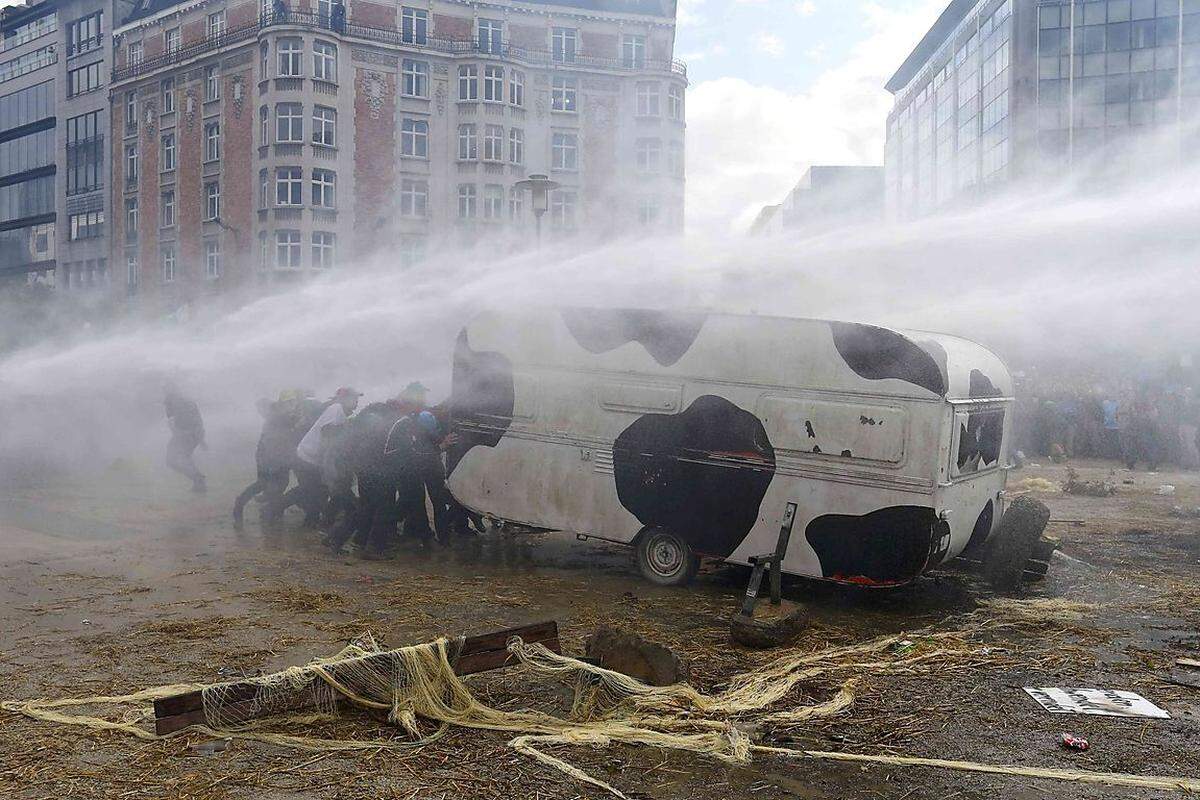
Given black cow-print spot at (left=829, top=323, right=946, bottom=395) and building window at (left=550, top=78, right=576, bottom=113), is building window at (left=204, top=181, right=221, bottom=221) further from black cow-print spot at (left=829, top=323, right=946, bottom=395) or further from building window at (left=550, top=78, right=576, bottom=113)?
black cow-print spot at (left=829, top=323, right=946, bottom=395)

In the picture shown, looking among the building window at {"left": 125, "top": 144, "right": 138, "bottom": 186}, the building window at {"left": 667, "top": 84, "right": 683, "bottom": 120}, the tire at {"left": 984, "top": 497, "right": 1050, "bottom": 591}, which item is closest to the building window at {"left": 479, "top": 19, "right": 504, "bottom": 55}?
the building window at {"left": 667, "top": 84, "right": 683, "bottom": 120}

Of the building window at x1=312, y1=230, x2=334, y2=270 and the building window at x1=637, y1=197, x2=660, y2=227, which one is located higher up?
the building window at x1=637, y1=197, x2=660, y2=227

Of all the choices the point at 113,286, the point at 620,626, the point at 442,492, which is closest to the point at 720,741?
the point at 620,626

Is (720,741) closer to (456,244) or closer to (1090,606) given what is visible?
(1090,606)

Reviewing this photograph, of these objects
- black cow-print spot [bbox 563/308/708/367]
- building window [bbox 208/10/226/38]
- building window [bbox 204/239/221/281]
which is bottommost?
black cow-print spot [bbox 563/308/708/367]

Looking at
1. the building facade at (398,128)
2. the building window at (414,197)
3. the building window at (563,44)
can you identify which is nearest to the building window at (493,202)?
the building facade at (398,128)

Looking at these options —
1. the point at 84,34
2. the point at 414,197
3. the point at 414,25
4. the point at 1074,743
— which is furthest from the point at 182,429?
the point at 84,34

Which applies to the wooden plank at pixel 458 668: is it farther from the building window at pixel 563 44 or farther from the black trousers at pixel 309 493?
the building window at pixel 563 44

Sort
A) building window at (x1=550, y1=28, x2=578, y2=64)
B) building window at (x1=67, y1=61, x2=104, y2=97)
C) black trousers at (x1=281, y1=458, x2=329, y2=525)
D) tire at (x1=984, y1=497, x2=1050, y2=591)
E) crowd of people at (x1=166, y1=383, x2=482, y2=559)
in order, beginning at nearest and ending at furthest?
tire at (x1=984, y1=497, x2=1050, y2=591) → crowd of people at (x1=166, y1=383, x2=482, y2=559) → black trousers at (x1=281, y1=458, x2=329, y2=525) → building window at (x1=550, y1=28, x2=578, y2=64) → building window at (x1=67, y1=61, x2=104, y2=97)

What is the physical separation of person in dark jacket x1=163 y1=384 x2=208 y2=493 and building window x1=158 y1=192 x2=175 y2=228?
35.4 meters

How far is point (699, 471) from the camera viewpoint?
995 cm

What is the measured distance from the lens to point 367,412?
12.1 meters

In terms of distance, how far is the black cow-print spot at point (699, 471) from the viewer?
31.8 feet

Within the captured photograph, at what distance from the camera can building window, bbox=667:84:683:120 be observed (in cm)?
4544
